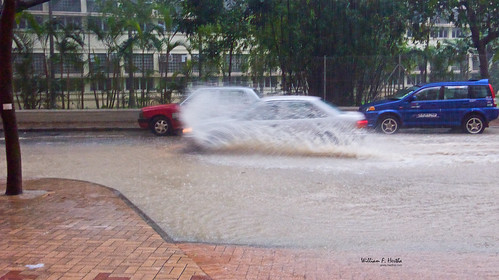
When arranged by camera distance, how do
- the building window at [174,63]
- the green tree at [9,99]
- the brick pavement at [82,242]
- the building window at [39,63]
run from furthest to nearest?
the building window at [174,63]
the building window at [39,63]
the green tree at [9,99]
the brick pavement at [82,242]

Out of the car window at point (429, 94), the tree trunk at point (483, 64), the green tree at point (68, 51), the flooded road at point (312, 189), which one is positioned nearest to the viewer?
the flooded road at point (312, 189)

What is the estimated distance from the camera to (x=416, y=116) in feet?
52.5

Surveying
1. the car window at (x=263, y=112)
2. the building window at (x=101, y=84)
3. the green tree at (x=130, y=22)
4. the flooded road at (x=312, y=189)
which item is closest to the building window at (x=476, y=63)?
the flooded road at (x=312, y=189)

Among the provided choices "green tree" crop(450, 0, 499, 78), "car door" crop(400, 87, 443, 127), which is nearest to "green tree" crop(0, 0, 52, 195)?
"car door" crop(400, 87, 443, 127)

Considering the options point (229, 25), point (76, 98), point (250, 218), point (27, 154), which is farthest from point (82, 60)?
point (250, 218)

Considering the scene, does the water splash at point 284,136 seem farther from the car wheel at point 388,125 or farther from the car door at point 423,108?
the car door at point 423,108

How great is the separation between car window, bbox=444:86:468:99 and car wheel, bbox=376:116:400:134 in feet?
5.74

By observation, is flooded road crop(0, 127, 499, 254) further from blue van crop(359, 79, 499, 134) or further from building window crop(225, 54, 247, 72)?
building window crop(225, 54, 247, 72)

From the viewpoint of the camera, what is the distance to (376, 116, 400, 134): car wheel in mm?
16109

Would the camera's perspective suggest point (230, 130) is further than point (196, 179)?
Yes

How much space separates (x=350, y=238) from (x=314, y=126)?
6207mm

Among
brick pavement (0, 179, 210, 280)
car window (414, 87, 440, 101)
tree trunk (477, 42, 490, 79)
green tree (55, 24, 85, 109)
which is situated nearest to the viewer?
brick pavement (0, 179, 210, 280)

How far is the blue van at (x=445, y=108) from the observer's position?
15.9m

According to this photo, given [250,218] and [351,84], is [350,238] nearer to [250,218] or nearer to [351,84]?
[250,218]
